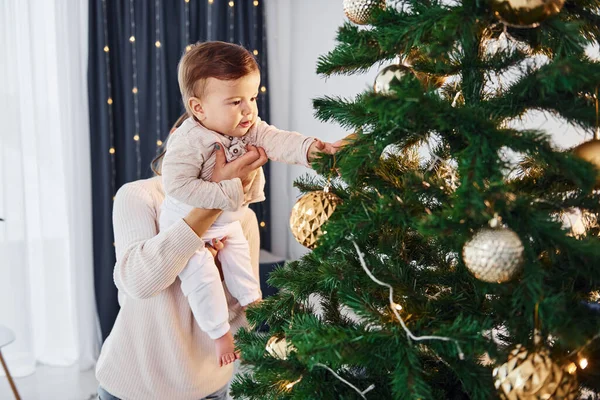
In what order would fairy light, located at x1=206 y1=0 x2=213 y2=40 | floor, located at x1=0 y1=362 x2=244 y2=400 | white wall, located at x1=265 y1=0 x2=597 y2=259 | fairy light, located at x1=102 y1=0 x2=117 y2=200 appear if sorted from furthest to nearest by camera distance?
white wall, located at x1=265 y1=0 x2=597 y2=259
fairy light, located at x1=206 y1=0 x2=213 y2=40
fairy light, located at x1=102 y1=0 x2=117 y2=200
floor, located at x1=0 y1=362 x2=244 y2=400

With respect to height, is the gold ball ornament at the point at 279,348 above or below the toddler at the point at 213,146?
below

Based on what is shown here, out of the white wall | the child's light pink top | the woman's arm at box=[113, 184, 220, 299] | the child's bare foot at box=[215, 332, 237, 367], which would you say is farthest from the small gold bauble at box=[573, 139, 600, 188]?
the white wall

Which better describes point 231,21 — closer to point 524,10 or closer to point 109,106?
point 109,106

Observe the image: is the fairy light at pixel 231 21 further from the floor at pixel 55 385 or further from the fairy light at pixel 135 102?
the floor at pixel 55 385

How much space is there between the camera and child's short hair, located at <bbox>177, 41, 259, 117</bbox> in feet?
4.31

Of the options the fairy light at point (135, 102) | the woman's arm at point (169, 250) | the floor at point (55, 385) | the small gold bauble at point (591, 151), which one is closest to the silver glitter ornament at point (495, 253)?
the small gold bauble at point (591, 151)

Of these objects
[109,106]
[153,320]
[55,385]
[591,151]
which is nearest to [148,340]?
[153,320]

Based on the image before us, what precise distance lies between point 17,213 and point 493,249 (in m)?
3.08

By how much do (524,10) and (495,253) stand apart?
0.30 meters

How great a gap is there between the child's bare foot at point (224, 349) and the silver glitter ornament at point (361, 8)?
0.87m

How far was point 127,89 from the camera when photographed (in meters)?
3.43

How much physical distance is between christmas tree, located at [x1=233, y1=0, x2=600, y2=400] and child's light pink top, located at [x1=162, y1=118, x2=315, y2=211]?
371 millimetres

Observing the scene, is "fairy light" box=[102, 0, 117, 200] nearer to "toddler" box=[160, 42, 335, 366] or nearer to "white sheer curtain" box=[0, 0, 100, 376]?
"white sheer curtain" box=[0, 0, 100, 376]

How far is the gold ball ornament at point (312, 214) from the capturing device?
900mm
